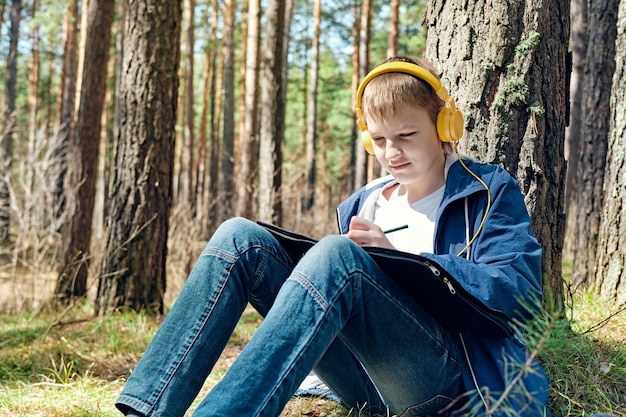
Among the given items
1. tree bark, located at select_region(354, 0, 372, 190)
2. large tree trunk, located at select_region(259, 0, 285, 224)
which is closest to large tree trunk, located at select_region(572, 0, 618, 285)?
large tree trunk, located at select_region(259, 0, 285, 224)

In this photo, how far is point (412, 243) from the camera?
234cm

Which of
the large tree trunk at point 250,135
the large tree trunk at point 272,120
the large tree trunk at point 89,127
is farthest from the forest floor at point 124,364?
the large tree trunk at point 250,135

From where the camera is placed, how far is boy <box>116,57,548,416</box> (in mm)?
1825

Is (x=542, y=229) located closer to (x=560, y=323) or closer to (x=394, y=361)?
(x=560, y=323)

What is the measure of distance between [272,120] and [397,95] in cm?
676

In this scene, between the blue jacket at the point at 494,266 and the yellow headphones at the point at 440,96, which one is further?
the yellow headphones at the point at 440,96

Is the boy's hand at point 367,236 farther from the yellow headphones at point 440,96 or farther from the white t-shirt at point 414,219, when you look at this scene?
the yellow headphones at point 440,96

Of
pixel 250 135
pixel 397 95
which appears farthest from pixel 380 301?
pixel 250 135

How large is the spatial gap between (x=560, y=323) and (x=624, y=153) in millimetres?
1271

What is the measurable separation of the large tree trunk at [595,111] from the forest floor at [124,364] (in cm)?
250

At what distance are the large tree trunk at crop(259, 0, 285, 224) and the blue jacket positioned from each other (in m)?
6.45

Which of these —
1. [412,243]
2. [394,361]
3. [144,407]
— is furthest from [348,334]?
[144,407]

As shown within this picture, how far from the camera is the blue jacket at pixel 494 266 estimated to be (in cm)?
193

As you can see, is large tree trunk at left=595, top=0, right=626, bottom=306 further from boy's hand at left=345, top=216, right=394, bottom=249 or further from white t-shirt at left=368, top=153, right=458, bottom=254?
boy's hand at left=345, top=216, right=394, bottom=249
